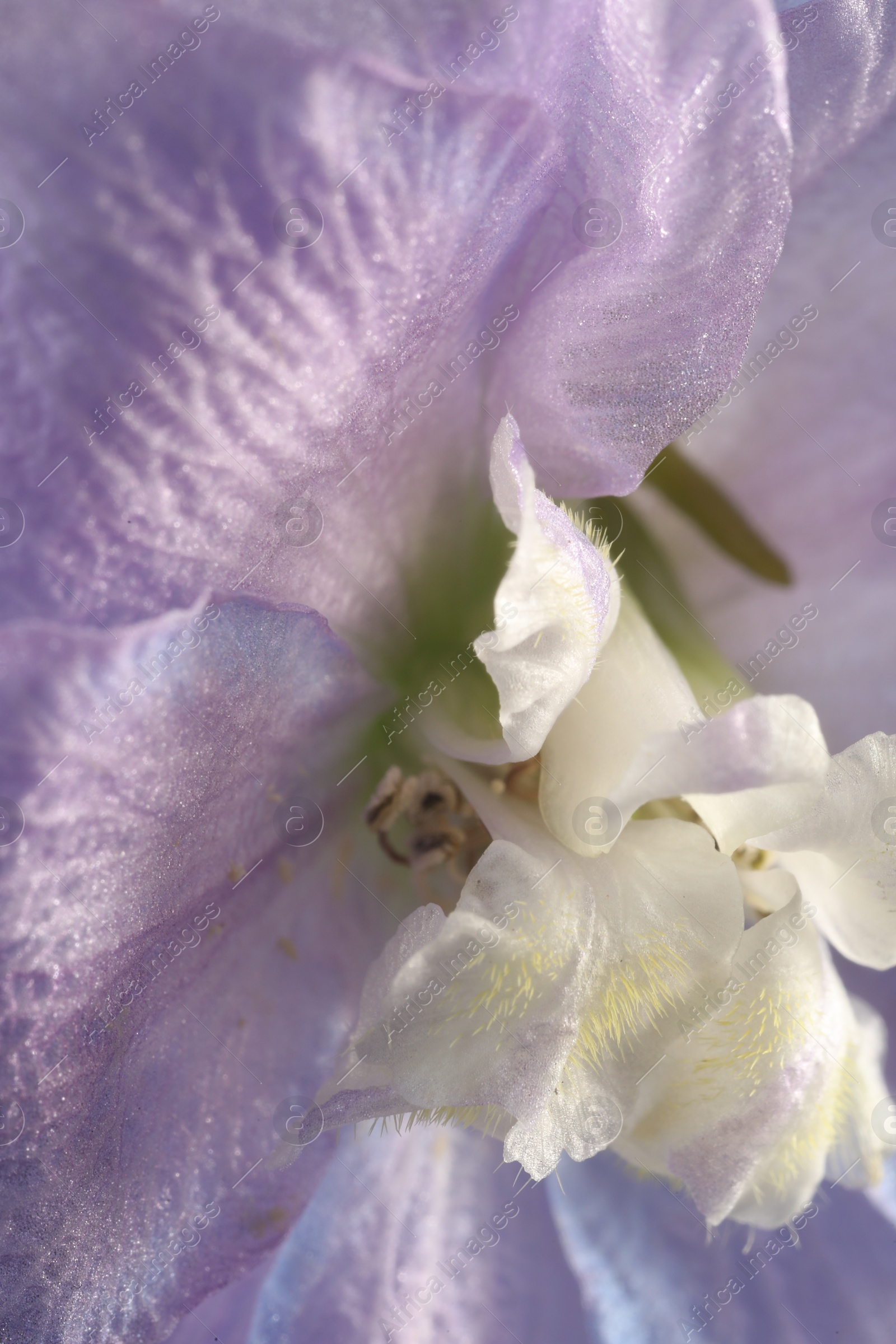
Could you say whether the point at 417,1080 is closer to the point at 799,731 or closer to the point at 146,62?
the point at 799,731

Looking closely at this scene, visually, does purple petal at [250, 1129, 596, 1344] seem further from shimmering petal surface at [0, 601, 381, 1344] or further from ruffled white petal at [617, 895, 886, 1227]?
ruffled white petal at [617, 895, 886, 1227]

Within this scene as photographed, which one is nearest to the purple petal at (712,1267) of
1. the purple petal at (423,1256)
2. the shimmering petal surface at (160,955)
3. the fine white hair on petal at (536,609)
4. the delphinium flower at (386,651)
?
the purple petal at (423,1256)

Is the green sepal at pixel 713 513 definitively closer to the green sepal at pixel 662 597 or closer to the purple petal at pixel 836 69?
the green sepal at pixel 662 597


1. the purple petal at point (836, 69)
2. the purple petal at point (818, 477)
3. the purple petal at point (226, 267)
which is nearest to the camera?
the purple petal at point (226, 267)

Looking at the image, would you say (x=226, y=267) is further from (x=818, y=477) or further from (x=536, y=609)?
(x=818, y=477)

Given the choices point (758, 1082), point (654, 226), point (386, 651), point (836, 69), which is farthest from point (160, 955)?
point (836, 69)

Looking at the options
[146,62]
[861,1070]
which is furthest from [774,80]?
[861,1070]
